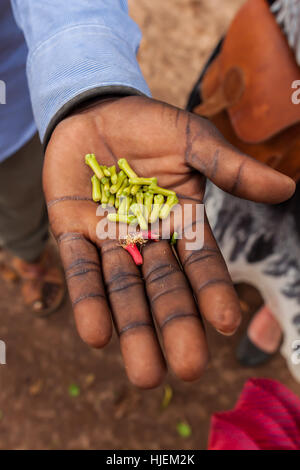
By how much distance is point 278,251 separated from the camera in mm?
3324

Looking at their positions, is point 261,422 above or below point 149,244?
below

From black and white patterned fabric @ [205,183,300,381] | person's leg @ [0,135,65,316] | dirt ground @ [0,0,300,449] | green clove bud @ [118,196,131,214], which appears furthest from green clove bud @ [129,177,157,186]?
dirt ground @ [0,0,300,449]

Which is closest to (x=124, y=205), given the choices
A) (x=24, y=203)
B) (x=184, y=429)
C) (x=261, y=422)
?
(x=24, y=203)

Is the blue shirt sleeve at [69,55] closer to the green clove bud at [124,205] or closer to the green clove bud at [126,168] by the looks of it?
the green clove bud at [126,168]

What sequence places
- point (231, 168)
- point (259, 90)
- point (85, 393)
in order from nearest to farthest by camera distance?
point (231, 168)
point (259, 90)
point (85, 393)

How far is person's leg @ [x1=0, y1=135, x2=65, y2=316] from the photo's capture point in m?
3.38

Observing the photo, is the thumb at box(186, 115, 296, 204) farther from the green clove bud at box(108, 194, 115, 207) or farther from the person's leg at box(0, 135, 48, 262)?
the person's leg at box(0, 135, 48, 262)

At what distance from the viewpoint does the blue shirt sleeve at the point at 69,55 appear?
243cm

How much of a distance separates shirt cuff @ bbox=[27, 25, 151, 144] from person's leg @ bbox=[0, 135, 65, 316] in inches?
36.2

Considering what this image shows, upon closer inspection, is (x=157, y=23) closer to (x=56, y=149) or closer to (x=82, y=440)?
(x=56, y=149)

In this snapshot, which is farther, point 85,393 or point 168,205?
point 85,393

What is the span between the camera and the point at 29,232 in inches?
156

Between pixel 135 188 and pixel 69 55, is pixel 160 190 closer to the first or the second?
pixel 135 188

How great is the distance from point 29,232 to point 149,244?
195 cm
